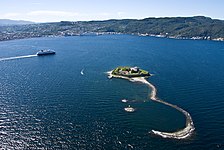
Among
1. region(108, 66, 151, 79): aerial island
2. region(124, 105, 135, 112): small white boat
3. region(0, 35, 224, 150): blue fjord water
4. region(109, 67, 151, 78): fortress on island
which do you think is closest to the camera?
region(0, 35, 224, 150): blue fjord water

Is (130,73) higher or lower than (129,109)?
higher

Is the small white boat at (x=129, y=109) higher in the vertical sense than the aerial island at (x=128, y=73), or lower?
lower

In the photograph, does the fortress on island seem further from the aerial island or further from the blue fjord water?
the blue fjord water

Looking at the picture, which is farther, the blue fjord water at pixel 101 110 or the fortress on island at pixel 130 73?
the fortress on island at pixel 130 73

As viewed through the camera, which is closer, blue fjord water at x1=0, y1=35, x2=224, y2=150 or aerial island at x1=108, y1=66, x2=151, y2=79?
blue fjord water at x1=0, y1=35, x2=224, y2=150

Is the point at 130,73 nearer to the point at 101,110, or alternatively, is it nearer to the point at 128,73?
the point at 128,73

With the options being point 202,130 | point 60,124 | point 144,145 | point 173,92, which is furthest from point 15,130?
point 173,92

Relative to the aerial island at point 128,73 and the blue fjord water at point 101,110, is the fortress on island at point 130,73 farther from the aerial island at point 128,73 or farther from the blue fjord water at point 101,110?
the blue fjord water at point 101,110

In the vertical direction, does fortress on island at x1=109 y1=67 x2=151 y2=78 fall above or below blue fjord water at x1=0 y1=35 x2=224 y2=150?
above

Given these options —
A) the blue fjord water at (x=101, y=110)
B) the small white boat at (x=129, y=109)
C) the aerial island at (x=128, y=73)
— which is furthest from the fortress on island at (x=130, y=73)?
the small white boat at (x=129, y=109)

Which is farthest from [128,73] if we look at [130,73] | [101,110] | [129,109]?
[101,110]

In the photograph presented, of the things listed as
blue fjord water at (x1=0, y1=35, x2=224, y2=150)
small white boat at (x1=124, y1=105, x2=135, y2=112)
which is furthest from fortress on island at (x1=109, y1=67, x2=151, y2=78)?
small white boat at (x1=124, y1=105, x2=135, y2=112)

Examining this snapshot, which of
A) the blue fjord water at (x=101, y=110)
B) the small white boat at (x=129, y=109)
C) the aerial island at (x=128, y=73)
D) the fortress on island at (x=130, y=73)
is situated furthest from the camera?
the fortress on island at (x=130, y=73)
